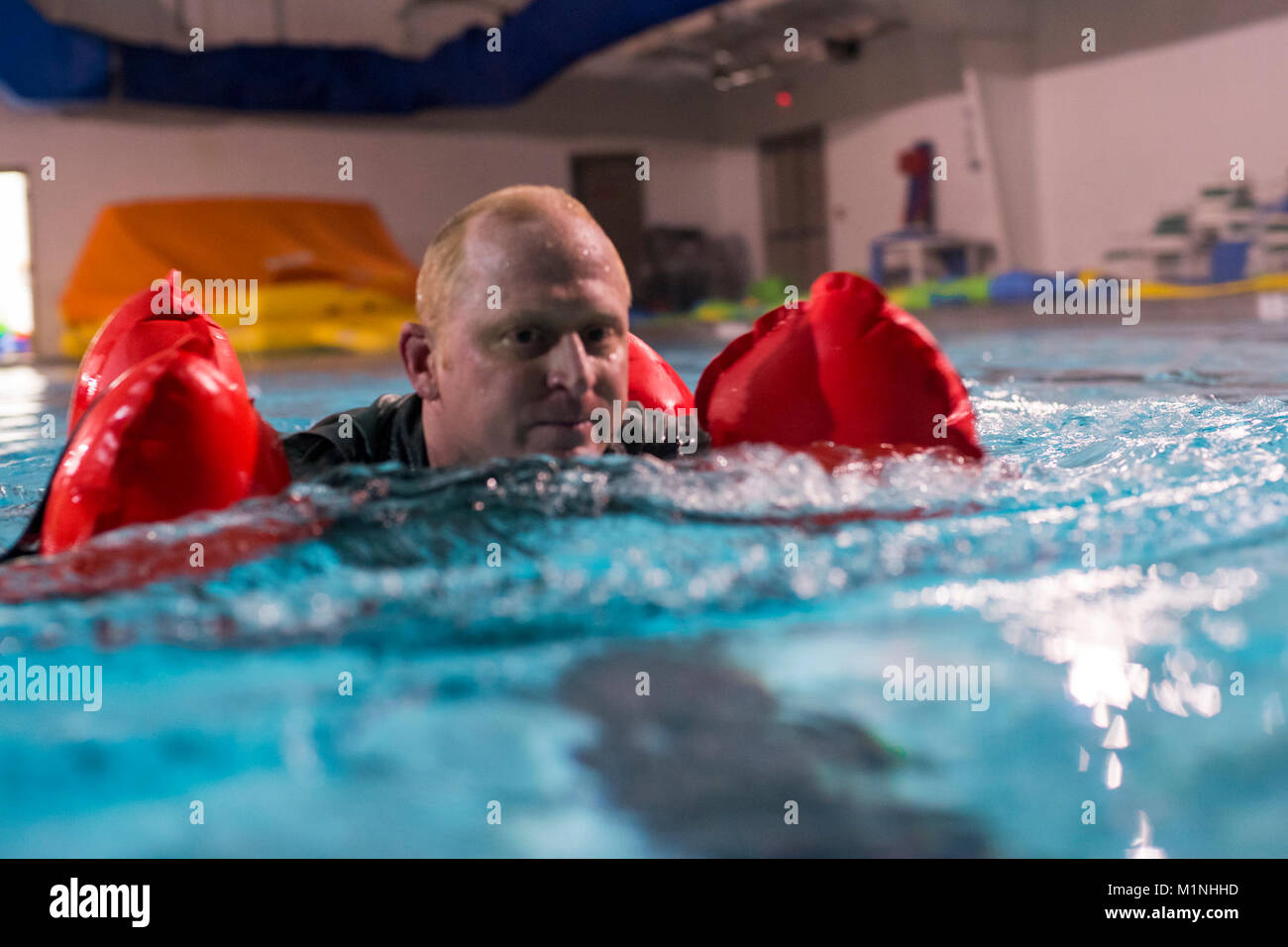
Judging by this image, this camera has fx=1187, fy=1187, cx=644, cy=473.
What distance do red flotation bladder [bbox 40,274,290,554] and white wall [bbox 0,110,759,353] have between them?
11687mm

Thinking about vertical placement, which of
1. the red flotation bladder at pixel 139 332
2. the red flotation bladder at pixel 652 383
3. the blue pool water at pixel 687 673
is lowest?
the blue pool water at pixel 687 673

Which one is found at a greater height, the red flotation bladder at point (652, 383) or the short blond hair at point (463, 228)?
the short blond hair at point (463, 228)

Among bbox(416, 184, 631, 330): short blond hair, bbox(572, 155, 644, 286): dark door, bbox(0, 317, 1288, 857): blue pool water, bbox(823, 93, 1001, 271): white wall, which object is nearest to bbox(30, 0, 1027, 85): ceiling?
bbox(823, 93, 1001, 271): white wall

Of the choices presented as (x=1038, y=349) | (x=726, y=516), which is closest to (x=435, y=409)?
(x=726, y=516)

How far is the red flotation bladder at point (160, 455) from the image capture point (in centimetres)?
177

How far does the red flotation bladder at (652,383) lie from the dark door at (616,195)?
13.5m

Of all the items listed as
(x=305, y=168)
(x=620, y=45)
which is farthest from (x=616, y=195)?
(x=620, y=45)

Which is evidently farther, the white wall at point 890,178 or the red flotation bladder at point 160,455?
the white wall at point 890,178

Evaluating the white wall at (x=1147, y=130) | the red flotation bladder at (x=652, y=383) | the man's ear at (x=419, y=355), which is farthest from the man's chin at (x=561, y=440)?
the white wall at (x=1147, y=130)

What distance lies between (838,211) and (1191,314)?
733 cm

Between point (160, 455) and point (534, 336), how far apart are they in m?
0.60

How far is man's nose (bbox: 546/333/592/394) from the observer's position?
1.81m

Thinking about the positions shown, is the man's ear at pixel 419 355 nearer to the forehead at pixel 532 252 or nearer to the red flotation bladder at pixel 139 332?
the forehead at pixel 532 252

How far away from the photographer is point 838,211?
1506 cm
